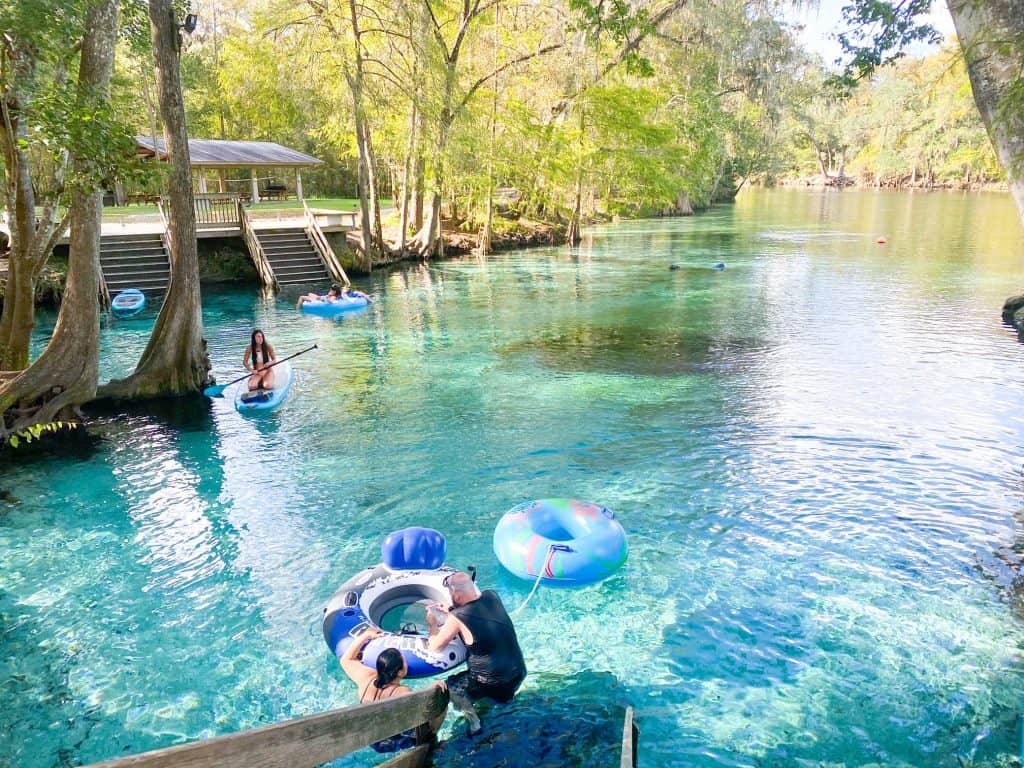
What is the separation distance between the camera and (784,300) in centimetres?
2062

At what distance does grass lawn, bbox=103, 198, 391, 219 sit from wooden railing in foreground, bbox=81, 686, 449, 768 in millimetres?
26131

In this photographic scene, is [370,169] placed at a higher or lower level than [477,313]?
higher

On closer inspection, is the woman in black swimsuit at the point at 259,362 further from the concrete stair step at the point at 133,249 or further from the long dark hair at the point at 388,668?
the concrete stair step at the point at 133,249

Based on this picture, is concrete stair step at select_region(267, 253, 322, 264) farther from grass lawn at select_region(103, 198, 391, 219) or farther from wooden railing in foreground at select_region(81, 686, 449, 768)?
wooden railing in foreground at select_region(81, 686, 449, 768)

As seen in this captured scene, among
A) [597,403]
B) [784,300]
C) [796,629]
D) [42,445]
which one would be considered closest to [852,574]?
[796,629]

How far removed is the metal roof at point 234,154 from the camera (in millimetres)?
24141

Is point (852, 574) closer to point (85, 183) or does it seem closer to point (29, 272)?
point (85, 183)

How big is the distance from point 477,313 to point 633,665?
573 inches

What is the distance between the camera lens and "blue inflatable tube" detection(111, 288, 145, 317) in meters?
18.6

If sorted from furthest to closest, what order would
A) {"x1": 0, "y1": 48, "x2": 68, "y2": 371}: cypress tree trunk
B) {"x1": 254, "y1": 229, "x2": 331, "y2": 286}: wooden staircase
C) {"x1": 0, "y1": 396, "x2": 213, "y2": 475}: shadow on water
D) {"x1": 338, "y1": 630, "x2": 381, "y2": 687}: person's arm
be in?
{"x1": 254, "y1": 229, "x2": 331, "y2": 286}: wooden staircase, {"x1": 0, "y1": 396, "x2": 213, "y2": 475}: shadow on water, {"x1": 0, "y1": 48, "x2": 68, "y2": 371}: cypress tree trunk, {"x1": 338, "y1": 630, "x2": 381, "y2": 687}: person's arm

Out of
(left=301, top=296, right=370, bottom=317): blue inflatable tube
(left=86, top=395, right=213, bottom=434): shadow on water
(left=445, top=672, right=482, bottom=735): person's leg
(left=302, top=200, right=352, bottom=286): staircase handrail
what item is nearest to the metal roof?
(left=302, top=200, right=352, bottom=286): staircase handrail

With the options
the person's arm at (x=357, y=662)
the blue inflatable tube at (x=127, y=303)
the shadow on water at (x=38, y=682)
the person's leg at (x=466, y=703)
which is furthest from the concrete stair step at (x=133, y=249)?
the person's leg at (x=466, y=703)

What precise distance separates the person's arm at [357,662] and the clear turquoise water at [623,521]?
407mm

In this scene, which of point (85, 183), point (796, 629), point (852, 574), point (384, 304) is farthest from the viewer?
point (384, 304)
